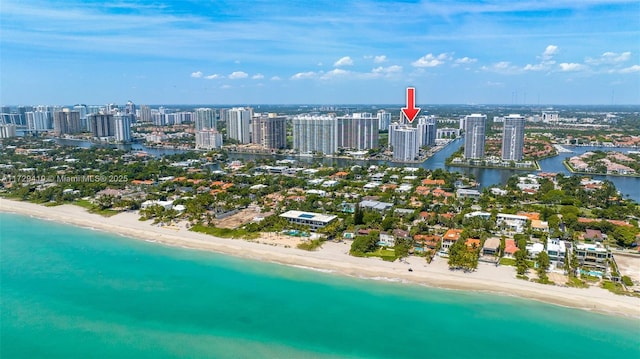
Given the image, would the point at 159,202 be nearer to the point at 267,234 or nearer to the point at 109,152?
the point at 267,234

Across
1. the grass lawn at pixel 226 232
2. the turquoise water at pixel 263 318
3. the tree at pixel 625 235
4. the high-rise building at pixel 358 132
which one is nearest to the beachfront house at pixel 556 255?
the turquoise water at pixel 263 318

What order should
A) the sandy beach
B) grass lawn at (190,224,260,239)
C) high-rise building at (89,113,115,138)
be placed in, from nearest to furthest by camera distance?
1. the sandy beach
2. grass lawn at (190,224,260,239)
3. high-rise building at (89,113,115,138)

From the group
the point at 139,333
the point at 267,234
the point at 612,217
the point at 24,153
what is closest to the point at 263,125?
the point at 24,153

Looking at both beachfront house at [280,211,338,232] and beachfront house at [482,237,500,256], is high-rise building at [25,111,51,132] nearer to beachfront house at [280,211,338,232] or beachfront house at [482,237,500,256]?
beachfront house at [280,211,338,232]

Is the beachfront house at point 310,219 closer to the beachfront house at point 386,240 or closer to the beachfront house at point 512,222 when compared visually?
the beachfront house at point 386,240

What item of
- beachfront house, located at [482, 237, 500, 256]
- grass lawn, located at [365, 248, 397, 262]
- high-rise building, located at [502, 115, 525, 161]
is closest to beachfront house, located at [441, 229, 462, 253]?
beachfront house, located at [482, 237, 500, 256]
